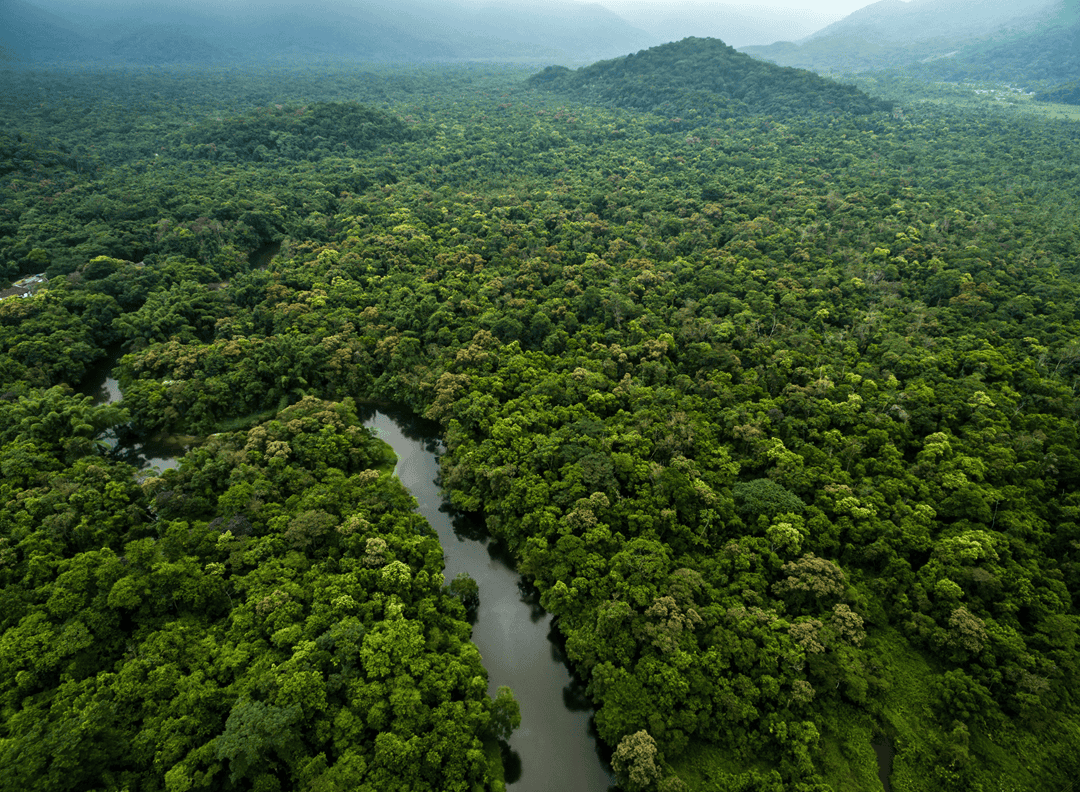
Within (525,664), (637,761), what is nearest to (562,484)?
(525,664)

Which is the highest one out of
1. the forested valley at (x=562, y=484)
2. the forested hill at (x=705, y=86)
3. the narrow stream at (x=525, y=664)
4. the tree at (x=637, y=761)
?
the forested hill at (x=705, y=86)

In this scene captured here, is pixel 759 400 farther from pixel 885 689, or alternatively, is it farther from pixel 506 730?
pixel 506 730

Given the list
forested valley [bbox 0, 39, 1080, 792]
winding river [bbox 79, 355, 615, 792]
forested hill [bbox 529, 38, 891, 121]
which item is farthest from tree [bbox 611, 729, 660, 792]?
forested hill [bbox 529, 38, 891, 121]

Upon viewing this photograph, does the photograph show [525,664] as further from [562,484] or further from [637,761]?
[562,484]

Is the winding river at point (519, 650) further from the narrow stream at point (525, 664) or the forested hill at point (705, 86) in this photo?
the forested hill at point (705, 86)

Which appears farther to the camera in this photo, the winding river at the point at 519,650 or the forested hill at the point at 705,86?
the forested hill at the point at 705,86

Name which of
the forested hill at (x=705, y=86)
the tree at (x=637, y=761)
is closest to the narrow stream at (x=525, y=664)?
the tree at (x=637, y=761)

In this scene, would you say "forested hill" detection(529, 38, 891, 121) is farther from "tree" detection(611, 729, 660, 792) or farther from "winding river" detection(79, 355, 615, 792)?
"tree" detection(611, 729, 660, 792)
